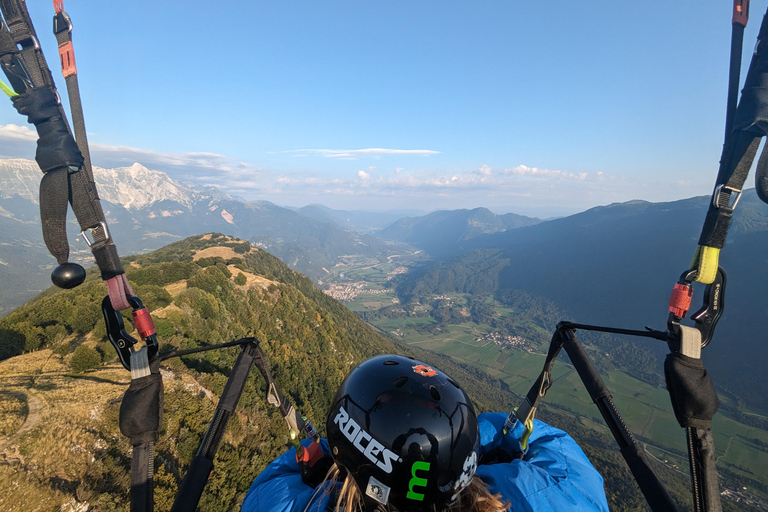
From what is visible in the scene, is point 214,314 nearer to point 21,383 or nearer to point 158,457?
point 21,383

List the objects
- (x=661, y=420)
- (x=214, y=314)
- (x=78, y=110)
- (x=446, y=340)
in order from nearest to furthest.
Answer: (x=78, y=110) → (x=214, y=314) → (x=661, y=420) → (x=446, y=340)

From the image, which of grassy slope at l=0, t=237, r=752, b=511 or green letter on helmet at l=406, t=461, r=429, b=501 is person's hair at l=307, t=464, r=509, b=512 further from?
grassy slope at l=0, t=237, r=752, b=511

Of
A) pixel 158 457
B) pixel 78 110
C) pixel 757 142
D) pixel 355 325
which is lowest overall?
pixel 355 325

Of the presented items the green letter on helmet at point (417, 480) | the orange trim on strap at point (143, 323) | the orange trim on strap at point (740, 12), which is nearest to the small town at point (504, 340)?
the green letter on helmet at point (417, 480)

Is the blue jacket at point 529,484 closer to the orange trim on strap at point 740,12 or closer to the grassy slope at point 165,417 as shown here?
the orange trim on strap at point 740,12

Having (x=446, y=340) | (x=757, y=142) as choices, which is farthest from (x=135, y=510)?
(x=446, y=340)

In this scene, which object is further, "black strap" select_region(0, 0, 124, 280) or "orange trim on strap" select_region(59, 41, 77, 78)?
"orange trim on strap" select_region(59, 41, 77, 78)

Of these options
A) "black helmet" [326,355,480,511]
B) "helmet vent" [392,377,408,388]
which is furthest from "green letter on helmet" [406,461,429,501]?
"helmet vent" [392,377,408,388]
